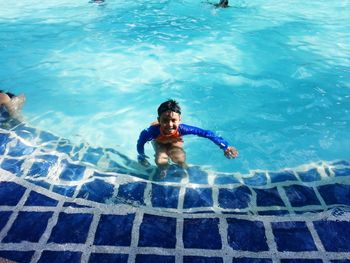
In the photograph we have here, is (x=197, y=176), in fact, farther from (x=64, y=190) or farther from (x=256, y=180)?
(x=64, y=190)

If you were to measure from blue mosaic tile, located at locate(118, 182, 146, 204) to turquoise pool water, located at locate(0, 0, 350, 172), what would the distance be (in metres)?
1.80

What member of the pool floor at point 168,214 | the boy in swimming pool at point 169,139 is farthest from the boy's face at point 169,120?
the pool floor at point 168,214

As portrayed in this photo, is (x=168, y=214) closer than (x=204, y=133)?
Yes

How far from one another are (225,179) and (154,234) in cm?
136

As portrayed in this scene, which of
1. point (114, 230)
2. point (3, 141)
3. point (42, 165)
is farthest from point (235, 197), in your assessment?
point (3, 141)

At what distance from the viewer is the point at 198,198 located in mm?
3791

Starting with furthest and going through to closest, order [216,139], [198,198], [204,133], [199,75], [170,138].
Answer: [199,75] < [170,138] < [204,133] < [216,139] < [198,198]

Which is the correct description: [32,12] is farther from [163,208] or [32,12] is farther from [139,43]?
[163,208]

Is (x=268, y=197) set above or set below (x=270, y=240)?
below

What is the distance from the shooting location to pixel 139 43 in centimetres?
1031

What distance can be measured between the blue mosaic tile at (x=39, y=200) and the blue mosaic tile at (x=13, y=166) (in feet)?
1.71

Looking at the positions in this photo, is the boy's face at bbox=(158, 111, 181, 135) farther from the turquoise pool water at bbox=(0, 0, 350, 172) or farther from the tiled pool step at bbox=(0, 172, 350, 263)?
the turquoise pool water at bbox=(0, 0, 350, 172)

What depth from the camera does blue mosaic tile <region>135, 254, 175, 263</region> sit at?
9.86ft

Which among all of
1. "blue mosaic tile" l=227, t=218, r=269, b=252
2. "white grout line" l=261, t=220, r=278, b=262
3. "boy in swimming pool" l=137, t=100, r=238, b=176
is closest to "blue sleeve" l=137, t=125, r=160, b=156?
"boy in swimming pool" l=137, t=100, r=238, b=176
